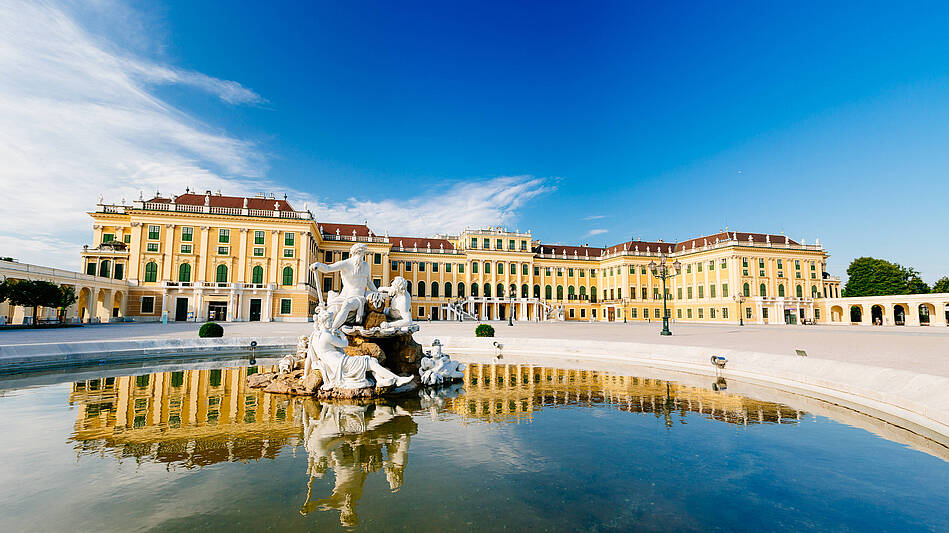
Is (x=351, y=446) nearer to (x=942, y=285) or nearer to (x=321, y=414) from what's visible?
(x=321, y=414)

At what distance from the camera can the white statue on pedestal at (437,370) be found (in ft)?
32.0

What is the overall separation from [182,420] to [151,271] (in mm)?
41404

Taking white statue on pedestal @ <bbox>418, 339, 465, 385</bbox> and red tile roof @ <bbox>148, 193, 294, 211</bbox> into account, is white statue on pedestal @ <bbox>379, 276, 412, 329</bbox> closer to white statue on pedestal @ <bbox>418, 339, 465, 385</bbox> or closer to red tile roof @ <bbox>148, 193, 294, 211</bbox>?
white statue on pedestal @ <bbox>418, 339, 465, 385</bbox>

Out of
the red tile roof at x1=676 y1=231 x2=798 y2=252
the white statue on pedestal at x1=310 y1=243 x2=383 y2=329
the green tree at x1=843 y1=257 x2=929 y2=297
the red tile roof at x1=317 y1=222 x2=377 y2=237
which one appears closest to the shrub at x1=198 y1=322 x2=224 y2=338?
the white statue on pedestal at x1=310 y1=243 x2=383 y2=329

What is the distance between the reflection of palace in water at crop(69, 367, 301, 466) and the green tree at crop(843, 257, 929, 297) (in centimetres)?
7223

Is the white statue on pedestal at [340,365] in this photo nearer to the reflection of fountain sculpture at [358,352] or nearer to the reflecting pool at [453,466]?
the reflection of fountain sculpture at [358,352]

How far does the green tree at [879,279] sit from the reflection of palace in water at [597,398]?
6409 centimetres

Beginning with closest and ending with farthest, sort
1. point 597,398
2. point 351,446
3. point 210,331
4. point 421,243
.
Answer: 1. point 351,446
2. point 597,398
3. point 210,331
4. point 421,243

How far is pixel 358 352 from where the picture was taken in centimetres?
912

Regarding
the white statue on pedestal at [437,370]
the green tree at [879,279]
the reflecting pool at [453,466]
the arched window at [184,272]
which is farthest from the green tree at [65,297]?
the green tree at [879,279]

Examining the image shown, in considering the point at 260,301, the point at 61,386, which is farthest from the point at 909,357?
the point at 260,301

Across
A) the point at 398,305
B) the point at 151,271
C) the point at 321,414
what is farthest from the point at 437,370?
the point at 151,271

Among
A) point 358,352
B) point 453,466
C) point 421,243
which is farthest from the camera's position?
point 421,243

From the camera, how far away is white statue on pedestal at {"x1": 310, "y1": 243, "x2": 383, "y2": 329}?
9367 mm
